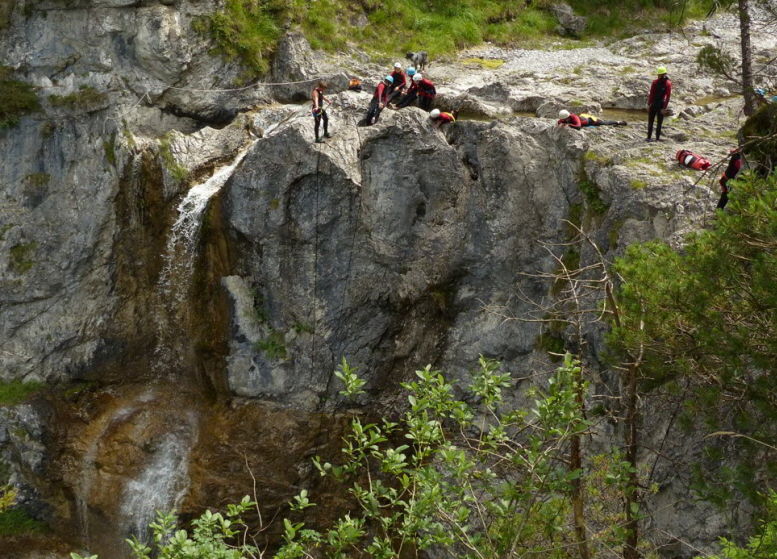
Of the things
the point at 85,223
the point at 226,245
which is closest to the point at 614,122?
the point at 226,245

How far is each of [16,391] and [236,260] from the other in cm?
602

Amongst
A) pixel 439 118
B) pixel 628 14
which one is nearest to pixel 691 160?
pixel 439 118

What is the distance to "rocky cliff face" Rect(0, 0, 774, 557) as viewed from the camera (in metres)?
15.5

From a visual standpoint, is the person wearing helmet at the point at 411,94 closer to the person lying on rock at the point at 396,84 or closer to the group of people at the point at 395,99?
the group of people at the point at 395,99

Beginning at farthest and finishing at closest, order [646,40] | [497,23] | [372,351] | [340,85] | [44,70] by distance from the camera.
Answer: [497,23] < [646,40] < [340,85] < [44,70] < [372,351]

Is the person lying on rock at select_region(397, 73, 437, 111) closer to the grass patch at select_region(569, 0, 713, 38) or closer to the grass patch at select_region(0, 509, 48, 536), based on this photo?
the grass patch at select_region(569, 0, 713, 38)

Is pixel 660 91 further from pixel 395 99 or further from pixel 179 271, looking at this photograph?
pixel 179 271

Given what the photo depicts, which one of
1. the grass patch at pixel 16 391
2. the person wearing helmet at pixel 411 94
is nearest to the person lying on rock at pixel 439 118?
the person wearing helmet at pixel 411 94

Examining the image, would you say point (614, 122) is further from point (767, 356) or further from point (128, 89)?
point (128, 89)

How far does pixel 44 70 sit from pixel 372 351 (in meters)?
11.1

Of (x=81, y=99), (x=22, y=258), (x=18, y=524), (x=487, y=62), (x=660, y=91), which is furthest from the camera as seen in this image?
(x=487, y=62)

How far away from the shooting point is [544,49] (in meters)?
24.3

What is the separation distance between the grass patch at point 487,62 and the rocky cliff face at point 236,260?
482 centimetres

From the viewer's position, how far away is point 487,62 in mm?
23281
